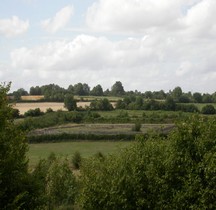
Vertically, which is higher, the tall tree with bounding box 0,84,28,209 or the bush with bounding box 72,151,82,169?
the tall tree with bounding box 0,84,28,209

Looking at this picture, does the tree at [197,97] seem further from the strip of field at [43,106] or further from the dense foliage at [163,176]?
the dense foliage at [163,176]

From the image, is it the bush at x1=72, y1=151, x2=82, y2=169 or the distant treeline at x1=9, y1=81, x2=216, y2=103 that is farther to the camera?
the distant treeline at x1=9, y1=81, x2=216, y2=103

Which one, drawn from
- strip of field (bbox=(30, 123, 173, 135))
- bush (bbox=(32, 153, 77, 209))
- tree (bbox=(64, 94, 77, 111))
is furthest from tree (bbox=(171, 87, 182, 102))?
bush (bbox=(32, 153, 77, 209))

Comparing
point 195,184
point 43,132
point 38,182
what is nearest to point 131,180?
point 195,184

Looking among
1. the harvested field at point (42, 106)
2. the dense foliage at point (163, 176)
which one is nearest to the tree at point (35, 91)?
the harvested field at point (42, 106)

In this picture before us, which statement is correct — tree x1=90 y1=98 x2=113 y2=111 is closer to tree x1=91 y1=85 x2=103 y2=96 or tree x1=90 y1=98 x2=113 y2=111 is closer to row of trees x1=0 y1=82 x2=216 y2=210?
tree x1=91 y1=85 x2=103 y2=96

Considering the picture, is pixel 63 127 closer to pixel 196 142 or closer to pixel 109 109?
pixel 109 109

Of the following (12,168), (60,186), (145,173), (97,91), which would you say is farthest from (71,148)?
(97,91)

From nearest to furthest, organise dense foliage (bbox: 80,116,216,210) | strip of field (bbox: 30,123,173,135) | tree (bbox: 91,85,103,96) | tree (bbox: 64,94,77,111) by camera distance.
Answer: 1. dense foliage (bbox: 80,116,216,210)
2. strip of field (bbox: 30,123,173,135)
3. tree (bbox: 64,94,77,111)
4. tree (bbox: 91,85,103,96)

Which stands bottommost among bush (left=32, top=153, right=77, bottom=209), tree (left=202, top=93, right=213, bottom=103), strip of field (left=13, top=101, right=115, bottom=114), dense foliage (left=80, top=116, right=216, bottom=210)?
bush (left=32, top=153, right=77, bottom=209)

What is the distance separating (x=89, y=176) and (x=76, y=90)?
14363 centimetres

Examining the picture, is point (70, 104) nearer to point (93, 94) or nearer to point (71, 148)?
point (71, 148)

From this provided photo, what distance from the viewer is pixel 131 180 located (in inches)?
1548

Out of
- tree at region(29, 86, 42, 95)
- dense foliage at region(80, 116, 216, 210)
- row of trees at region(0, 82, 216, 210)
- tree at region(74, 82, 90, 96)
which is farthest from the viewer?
tree at region(74, 82, 90, 96)
